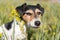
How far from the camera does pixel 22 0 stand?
8.50m

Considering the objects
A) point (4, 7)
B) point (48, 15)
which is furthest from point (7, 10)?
point (48, 15)

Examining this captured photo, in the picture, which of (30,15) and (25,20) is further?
(30,15)

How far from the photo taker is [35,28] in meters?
4.68

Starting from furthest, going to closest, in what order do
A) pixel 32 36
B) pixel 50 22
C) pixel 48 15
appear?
pixel 48 15 < pixel 50 22 < pixel 32 36

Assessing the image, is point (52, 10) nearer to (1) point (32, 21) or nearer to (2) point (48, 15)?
(2) point (48, 15)

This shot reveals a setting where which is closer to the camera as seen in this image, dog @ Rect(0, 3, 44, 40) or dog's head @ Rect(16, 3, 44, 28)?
dog @ Rect(0, 3, 44, 40)

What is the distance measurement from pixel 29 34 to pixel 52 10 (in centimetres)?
263

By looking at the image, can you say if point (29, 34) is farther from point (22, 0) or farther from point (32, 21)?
point (22, 0)

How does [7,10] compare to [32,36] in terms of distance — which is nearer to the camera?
[32,36]

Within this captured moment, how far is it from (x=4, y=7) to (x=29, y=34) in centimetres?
236

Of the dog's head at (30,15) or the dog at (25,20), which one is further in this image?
the dog's head at (30,15)

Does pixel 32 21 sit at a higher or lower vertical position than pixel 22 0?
lower

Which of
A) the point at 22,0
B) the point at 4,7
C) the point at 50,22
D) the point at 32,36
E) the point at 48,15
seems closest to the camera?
the point at 32,36

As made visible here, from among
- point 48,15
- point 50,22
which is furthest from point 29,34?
point 48,15
